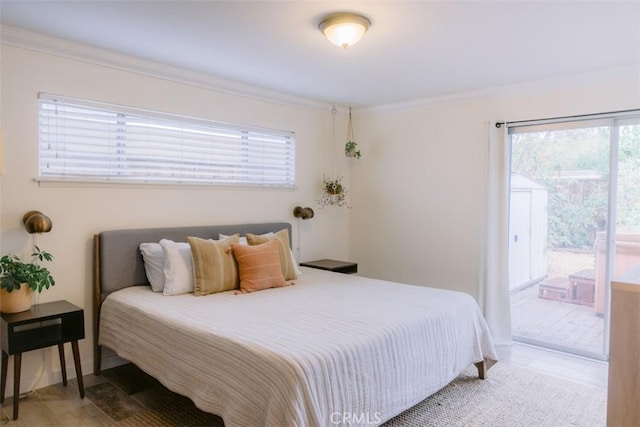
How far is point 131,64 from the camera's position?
10.4 ft

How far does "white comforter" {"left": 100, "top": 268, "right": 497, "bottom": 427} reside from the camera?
5.97ft

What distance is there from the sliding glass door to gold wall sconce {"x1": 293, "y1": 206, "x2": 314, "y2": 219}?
201 centimetres

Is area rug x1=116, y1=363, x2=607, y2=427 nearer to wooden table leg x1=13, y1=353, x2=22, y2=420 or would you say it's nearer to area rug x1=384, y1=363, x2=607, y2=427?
area rug x1=384, y1=363, x2=607, y2=427

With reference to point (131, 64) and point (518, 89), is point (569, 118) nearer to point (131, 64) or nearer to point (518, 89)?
point (518, 89)

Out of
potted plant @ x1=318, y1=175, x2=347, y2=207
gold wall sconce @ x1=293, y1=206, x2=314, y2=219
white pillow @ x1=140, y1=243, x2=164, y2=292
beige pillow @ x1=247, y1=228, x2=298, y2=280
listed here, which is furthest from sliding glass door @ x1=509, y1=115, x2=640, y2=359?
white pillow @ x1=140, y1=243, x2=164, y2=292

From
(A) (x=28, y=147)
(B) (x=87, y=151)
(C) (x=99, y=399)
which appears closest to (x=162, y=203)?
(B) (x=87, y=151)

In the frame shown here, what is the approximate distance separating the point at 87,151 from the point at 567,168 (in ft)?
13.0

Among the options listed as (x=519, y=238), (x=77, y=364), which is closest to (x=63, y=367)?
(x=77, y=364)

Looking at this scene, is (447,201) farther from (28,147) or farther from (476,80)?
(28,147)

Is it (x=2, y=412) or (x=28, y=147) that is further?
(x=28, y=147)

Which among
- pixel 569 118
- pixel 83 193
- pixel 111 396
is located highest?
pixel 569 118

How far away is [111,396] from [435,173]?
11.4ft

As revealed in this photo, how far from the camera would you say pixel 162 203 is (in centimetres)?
344

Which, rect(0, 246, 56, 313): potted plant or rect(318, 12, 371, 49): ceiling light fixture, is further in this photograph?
rect(0, 246, 56, 313): potted plant
